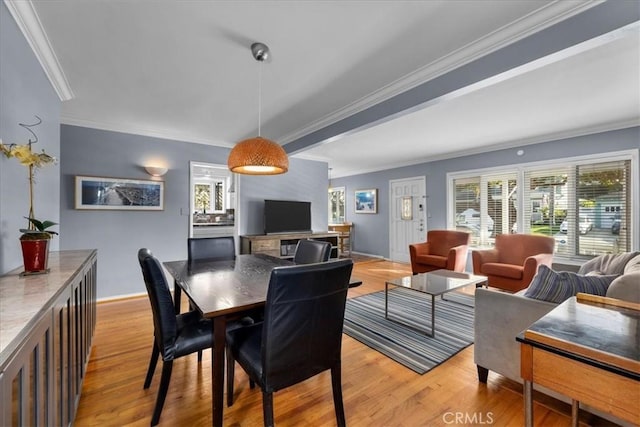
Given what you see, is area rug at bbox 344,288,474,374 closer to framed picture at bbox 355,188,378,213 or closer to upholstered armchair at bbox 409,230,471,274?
upholstered armchair at bbox 409,230,471,274

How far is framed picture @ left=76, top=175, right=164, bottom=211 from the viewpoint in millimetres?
3586

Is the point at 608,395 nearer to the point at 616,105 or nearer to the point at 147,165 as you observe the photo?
the point at 616,105

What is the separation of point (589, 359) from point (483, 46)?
2004 millimetres

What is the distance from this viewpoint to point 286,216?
17.2ft

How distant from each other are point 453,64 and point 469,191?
3.81m

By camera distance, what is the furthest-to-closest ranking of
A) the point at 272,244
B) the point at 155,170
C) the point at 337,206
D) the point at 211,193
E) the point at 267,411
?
1. the point at 337,206
2. the point at 211,193
3. the point at 272,244
4. the point at 155,170
5. the point at 267,411

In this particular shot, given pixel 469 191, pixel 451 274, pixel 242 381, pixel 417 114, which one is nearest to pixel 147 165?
pixel 242 381

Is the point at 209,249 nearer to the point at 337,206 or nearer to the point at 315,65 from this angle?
the point at 315,65

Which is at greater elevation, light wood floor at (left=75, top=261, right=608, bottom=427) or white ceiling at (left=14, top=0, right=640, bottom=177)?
white ceiling at (left=14, top=0, right=640, bottom=177)

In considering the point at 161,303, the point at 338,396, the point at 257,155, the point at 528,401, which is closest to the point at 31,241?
the point at 161,303

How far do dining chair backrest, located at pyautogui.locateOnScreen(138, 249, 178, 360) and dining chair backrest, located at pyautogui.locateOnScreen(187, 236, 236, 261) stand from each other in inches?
45.5

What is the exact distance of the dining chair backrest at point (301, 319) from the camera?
1.25m

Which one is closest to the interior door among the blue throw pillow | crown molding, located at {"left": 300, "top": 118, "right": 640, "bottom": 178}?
crown molding, located at {"left": 300, "top": 118, "right": 640, "bottom": 178}

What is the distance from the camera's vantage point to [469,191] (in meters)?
5.39
